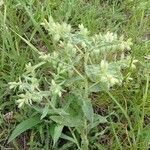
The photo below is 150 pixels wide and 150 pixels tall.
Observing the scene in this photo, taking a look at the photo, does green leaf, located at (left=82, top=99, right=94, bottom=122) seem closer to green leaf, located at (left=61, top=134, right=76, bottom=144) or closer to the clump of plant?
the clump of plant

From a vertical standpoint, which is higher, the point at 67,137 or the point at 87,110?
the point at 87,110

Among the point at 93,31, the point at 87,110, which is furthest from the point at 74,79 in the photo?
the point at 93,31

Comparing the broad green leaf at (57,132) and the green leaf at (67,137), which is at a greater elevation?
the broad green leaf at (57,132)

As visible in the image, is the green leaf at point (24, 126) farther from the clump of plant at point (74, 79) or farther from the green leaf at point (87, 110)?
the green leaf at point (87, 110)

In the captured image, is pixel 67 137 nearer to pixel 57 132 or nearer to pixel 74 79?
pixel 57 132

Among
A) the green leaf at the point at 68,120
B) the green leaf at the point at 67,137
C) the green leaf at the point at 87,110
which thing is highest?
the green leaf at the point at 87,110

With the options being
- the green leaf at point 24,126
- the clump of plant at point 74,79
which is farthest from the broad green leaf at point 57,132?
the green leaf at point 24,126
